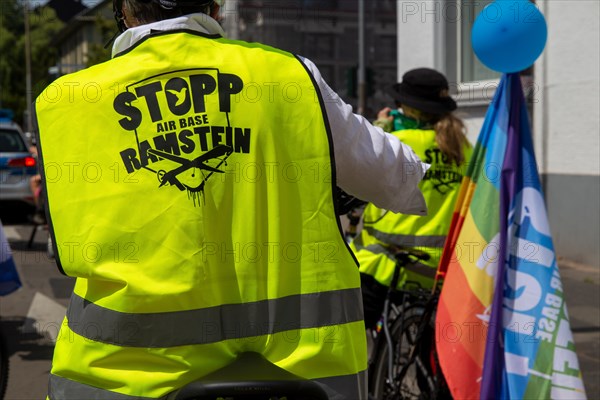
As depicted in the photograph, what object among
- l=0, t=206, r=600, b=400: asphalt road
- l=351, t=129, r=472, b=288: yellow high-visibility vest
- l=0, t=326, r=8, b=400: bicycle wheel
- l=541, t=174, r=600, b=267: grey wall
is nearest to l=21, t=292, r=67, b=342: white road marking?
l=0, t=206, r=600, b=400: asphalt road

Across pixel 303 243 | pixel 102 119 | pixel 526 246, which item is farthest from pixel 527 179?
pixel 102 119

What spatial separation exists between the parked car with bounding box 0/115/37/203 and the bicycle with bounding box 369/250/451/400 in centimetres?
1217

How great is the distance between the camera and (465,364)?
3.90 metres

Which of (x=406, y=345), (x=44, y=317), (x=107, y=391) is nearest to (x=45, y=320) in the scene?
(x=44, y=317)

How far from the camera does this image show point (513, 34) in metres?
4.05

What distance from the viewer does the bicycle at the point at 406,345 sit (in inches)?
169

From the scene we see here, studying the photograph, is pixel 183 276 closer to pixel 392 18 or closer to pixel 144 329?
pixel 144 329

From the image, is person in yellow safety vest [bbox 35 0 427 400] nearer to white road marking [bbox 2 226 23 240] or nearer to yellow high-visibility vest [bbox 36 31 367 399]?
yellow high-visibility vest [bbox 36 31 367 399]

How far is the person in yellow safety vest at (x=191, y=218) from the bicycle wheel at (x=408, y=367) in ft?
7.75

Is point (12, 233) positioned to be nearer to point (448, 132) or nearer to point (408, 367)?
point (408, 367)

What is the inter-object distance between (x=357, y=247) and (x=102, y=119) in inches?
113

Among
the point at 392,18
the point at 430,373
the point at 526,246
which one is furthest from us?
the point at 392,18

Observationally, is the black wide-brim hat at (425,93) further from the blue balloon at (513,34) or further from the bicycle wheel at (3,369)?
the bicycle wheel at (3,369)

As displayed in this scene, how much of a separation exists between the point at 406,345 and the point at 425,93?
1248 mm
